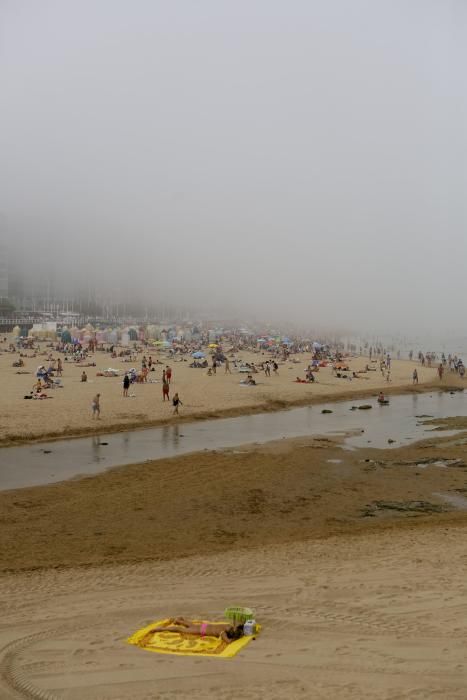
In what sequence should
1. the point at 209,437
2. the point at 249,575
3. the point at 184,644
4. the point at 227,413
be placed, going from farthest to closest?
1. the point at 227,413
2. the point at 209,437
3. the point at 249,575
4. the point at 184,644

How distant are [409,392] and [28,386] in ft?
79.2

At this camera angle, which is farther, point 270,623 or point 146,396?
point 146,396

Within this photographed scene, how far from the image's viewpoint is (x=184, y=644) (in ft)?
21.4

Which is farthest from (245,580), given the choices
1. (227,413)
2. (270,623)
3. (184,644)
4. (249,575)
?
(227,413)

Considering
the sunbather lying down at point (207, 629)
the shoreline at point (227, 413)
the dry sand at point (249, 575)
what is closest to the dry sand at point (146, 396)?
the shoreline at point (227, 413)

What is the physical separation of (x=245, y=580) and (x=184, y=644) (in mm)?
2263

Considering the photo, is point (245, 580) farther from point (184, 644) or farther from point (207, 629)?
point (184, 644)

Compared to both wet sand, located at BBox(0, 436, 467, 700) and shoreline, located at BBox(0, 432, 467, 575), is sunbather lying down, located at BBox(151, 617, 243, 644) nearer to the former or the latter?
wet sand, located at BBox(0, 436, 467, 700)

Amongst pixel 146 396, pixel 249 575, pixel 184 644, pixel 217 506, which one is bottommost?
pixel 217 506

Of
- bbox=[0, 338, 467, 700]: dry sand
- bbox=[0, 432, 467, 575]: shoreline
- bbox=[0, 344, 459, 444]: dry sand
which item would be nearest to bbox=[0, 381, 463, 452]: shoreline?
bbox=[0, 344, 459, 444]: dry sand

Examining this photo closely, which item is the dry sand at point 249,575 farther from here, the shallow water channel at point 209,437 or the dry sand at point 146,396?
the dry sand at point 146,396

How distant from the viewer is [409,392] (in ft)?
128

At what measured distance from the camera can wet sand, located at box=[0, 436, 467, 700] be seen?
19.2 feet

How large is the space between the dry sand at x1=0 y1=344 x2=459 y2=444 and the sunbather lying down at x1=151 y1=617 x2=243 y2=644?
1504 centimetres
